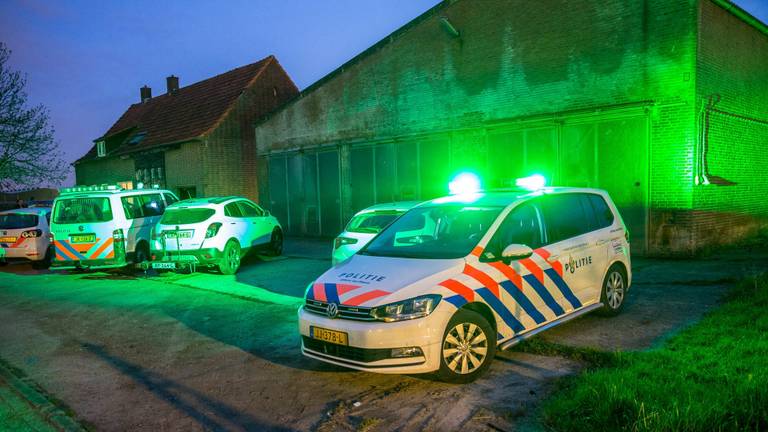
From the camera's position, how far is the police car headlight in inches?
176

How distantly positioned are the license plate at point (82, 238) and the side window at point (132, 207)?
0.81 meters

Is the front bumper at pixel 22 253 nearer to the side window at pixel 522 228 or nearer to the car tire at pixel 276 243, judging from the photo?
the car tire at pixel 276 243

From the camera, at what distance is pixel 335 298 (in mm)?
4789

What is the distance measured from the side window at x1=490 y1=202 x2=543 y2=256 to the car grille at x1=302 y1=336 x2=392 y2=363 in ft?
5.43

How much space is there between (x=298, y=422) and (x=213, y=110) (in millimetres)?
22276

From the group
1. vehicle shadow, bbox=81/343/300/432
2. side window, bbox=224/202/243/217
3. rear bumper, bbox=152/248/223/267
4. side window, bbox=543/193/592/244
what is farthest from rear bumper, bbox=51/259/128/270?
side window, bbox=543/193/592/244

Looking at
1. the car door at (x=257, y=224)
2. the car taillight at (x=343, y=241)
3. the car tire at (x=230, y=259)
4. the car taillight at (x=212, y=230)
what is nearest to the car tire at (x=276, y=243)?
the car door at (x=257, y=224)

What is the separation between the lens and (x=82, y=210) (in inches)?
465

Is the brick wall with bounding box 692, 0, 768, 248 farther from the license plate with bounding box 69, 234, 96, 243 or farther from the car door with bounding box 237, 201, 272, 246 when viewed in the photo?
the license plate with bounding box 69, 234, 96, 243

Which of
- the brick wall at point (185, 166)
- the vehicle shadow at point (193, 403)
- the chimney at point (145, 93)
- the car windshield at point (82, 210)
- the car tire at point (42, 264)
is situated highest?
the chimney at point (145, 93)

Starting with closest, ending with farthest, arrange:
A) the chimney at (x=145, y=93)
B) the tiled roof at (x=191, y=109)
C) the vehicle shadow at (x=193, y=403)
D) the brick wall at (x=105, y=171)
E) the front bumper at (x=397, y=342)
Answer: the vehicle shadow at (x=193, y=403) → the front bumper at (x=397, y=342) → the tiled roof at (x=191, y=109) → the brick wall at (x=105, y=171) → the chimney at (x=145, y=93)

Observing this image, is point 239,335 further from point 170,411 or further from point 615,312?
point 615,312

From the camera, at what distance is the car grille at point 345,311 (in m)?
4.53

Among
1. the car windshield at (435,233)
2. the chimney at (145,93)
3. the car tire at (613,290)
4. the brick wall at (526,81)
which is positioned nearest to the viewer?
the car windshield at (435,233)
